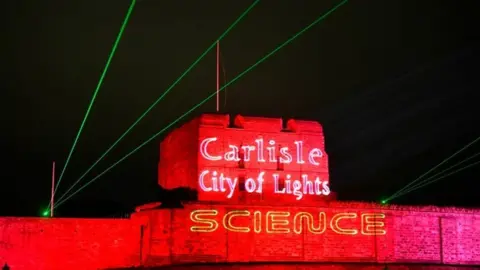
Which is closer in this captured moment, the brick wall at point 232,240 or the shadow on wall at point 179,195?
the brick wall at point 232,240

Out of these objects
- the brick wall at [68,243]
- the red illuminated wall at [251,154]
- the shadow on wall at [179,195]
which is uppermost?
the red illuminated wall at [251,154]

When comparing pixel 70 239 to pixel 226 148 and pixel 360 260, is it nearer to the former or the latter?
pixel 226 148

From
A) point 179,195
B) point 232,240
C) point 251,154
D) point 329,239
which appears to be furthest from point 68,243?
point 329,239

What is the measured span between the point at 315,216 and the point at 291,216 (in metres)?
0.93

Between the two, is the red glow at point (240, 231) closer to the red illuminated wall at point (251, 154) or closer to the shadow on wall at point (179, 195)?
the red illuminated wall at point (251, 154)

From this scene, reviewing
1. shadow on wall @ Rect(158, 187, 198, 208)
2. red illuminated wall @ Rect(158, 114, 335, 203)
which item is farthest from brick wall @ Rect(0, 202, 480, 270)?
red illuminated wall @ Rect(158, 114, 335, 203)

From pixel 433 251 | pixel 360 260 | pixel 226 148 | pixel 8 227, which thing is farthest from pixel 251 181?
pixel 8 227

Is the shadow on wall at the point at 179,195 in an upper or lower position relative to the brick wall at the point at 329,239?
upper

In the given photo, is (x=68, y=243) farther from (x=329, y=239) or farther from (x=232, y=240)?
(x=329, y=239)

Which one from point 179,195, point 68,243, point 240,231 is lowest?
point 68,243

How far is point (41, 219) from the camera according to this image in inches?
965

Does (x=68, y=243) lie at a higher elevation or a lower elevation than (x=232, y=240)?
lower

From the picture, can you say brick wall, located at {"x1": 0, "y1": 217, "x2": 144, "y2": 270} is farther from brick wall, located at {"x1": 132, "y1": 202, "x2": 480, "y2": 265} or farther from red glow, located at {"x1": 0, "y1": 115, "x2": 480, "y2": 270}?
brick wall, located at {"x1": 132, "y1": 202, "x2": 480, "y2": 265}

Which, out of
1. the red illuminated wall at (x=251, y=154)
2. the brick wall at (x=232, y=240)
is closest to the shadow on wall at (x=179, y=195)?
the red illuminated wall at (x=251, y=154)
